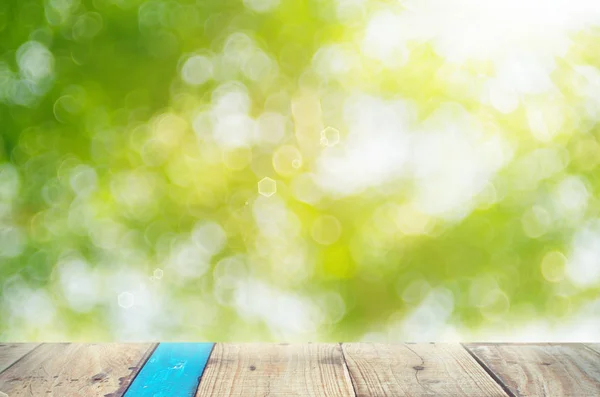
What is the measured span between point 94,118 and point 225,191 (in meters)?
0.41

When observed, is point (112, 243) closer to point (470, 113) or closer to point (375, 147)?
point (375, 147)

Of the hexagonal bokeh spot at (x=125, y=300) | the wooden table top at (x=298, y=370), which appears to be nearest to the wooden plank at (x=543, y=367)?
the wooden table top at (x=298, y=370)

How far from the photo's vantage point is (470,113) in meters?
1.74

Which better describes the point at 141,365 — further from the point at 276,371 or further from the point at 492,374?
the point at 492,374

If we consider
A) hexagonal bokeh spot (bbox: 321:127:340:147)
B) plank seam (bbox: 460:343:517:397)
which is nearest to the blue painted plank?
plank seam (bbox: 460:343:517:397)

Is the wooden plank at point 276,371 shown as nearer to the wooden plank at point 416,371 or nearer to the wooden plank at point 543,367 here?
the wooden plank at point 416,371

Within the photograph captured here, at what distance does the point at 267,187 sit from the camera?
1729 millimetres

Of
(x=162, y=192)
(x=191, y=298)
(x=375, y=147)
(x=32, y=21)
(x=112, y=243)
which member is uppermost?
(x=32, y=21)

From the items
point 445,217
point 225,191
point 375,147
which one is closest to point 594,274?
point 445,217

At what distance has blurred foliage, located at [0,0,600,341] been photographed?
172 cm

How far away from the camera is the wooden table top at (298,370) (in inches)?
37.5

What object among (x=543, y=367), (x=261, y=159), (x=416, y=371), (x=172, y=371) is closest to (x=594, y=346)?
(x=543, y=367)

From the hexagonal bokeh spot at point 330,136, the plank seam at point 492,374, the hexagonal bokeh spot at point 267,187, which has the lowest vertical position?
the plank seam at point 492,374

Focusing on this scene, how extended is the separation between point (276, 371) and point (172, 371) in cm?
17
